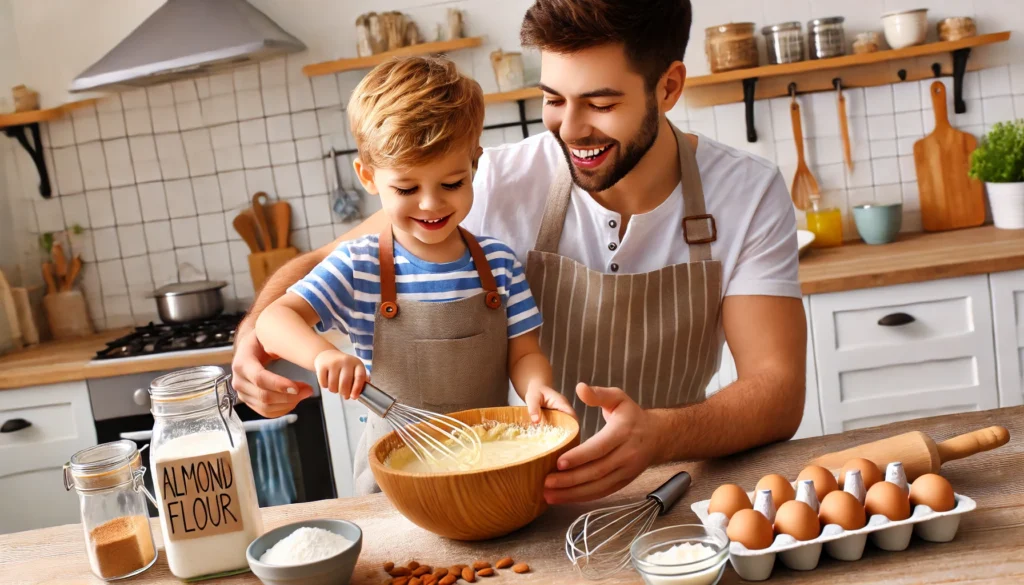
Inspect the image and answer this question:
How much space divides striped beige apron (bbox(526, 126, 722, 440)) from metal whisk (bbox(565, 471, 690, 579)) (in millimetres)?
448

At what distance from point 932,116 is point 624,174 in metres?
2.06

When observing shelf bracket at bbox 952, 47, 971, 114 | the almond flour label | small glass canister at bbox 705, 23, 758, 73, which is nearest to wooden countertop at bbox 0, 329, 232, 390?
the almond flour label

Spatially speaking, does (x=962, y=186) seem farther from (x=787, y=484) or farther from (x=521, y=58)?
(x=787, y=484)

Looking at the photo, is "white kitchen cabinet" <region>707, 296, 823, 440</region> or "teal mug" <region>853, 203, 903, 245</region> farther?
"teal mug" <region>853, 203, 903, 245</region>

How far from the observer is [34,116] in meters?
3.20

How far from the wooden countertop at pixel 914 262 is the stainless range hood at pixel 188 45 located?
1678 mm

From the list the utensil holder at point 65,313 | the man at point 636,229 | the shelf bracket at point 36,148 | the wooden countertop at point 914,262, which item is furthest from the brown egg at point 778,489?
the shelf bracket at point 36,148

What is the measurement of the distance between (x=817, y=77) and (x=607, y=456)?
2.38 meters

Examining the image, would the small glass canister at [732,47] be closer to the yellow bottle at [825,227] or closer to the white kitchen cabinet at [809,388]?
the yellow bottle at [825,227]

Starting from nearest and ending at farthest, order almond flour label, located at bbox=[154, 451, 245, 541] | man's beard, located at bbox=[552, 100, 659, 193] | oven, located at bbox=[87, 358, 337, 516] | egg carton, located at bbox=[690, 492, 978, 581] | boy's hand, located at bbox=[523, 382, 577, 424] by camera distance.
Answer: egg carton, located at bbox=[690, 492, 978, 581] → almond flour label, located at bbox=[154, 451, 245, 541] → boy's hand, located at bbox=[523, 382, 577, 424] → man's beard, located at bbox=[552, 100, 659, 193] → oven, located at bbox=[87, 358, 337, 516]

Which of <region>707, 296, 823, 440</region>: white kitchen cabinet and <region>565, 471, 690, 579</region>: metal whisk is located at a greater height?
<region>565, 471, 690, 579</region>: metal whisk

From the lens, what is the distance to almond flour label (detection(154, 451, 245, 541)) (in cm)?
106

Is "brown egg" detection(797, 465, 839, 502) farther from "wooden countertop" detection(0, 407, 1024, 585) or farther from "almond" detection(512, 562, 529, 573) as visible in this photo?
"almond" detection(512, 562, 529, 573)

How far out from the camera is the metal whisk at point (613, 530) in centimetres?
104
